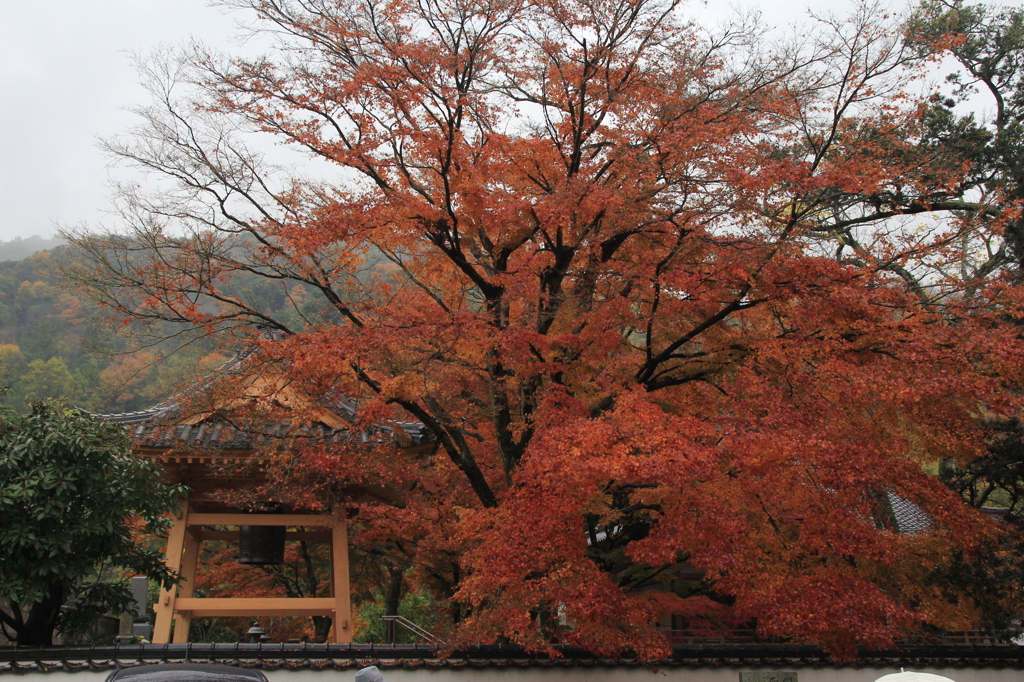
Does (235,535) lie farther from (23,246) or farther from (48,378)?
(23,246)

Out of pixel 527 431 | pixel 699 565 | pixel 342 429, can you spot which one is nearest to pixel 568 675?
pixel 699 565

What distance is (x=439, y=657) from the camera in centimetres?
846

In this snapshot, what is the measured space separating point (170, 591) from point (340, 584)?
2.33 m

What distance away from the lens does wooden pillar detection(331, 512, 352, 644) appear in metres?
11.0

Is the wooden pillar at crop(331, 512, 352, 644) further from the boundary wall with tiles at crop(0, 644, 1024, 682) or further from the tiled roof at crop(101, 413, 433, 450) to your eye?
the boundary wall with tiles at crop(0, 644, 1024, 682)

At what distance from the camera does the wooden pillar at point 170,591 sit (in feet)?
33.8

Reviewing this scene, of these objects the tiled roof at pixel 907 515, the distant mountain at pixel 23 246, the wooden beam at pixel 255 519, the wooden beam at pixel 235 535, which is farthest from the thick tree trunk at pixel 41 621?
the distant mountain at pixel 23 246

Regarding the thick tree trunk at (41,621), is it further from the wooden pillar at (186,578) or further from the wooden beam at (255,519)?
the wooden beam at (255,519)

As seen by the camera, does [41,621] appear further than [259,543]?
No

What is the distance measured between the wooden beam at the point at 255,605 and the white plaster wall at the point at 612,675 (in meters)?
2.85

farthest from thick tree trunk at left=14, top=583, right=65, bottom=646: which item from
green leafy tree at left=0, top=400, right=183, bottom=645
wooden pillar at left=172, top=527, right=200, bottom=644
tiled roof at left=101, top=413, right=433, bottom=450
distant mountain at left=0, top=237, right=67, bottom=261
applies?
distant mountain at left=0, top=237, right=67, bottom=261

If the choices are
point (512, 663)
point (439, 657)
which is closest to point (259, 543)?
point (439, 657)

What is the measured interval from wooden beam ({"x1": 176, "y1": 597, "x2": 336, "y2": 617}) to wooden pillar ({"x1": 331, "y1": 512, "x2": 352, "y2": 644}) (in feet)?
0.45

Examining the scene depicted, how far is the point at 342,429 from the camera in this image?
38.7 feet
